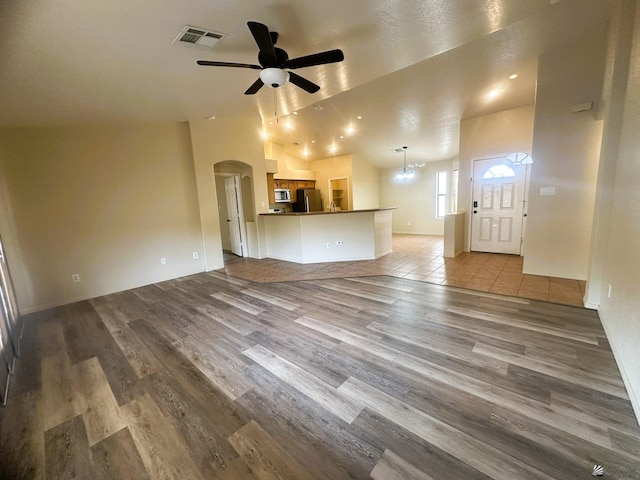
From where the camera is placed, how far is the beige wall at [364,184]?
894 centimetres

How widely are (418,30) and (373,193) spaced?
7461 millimetres

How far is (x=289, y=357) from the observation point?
7.48 ft

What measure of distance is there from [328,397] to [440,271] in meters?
3.44

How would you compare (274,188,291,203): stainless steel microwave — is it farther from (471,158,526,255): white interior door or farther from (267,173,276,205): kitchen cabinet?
(471,158,526,255): white interior door

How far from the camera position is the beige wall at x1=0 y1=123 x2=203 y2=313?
362cm

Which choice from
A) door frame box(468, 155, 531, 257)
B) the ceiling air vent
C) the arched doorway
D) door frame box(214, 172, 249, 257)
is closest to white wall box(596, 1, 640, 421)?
door frame box(468, 155, 531, 257)

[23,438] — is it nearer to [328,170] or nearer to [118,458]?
[118,458]

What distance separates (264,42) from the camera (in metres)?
2.18

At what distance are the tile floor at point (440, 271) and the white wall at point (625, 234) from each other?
771mm

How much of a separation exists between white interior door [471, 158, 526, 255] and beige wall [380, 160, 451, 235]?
307 cm

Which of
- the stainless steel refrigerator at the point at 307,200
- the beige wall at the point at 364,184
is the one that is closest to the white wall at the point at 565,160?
the beige wall at the point at 364,184

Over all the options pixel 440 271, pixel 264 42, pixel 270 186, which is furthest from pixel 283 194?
pixel 264 42

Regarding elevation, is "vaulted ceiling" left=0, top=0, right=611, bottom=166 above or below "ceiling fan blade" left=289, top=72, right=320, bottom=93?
above

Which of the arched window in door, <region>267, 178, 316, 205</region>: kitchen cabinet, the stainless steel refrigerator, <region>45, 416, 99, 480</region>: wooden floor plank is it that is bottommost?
<region>45, 416, 99, 480</region>: wooden floor plank
